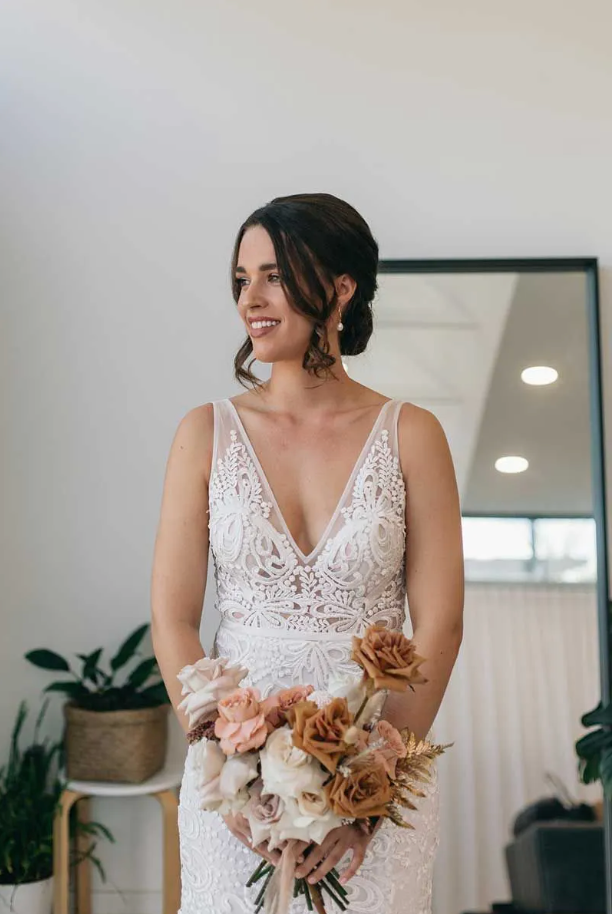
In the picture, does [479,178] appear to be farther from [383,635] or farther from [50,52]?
[383,635]

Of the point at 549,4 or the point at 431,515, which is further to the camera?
the point at 549,4

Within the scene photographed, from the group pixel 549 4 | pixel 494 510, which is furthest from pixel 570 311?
pixel 549 4

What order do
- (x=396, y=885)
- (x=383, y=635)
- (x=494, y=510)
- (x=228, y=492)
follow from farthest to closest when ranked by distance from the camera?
(x=494, y=510) < (x=228, y=492) < (x=396, y=885) < (x=383, y=635)

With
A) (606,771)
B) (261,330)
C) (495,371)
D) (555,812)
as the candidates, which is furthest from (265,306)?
(555,812)

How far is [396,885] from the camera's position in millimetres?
1754

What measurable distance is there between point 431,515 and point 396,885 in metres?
0.62

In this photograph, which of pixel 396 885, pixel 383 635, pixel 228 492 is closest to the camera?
pixel 383 635

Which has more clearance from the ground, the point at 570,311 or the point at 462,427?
the point at 570,311

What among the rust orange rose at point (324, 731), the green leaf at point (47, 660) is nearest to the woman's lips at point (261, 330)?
the rust orange rose at point (324, 731)

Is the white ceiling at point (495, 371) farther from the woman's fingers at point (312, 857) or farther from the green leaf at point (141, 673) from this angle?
the woman's fingers at point (312, 857)

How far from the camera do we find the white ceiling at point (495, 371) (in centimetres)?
315

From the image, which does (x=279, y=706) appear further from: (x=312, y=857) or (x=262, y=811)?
(x=312, y=857)

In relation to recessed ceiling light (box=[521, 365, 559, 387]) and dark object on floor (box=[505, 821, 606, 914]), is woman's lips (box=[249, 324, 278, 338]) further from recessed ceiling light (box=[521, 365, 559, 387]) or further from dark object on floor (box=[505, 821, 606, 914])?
dark object on floor (box=[505, 821, 606, 914])

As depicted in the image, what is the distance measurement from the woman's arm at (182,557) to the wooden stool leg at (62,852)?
3.83ft
